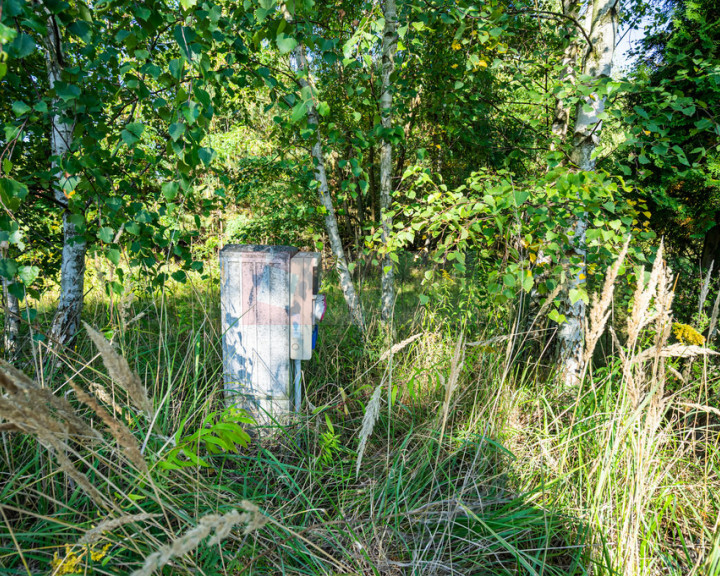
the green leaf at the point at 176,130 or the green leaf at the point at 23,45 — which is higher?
the green leaf at the point at 23,45

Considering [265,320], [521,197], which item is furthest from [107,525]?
[521,197]

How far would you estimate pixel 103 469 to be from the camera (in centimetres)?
183

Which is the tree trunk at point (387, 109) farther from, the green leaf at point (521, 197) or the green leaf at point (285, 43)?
the green leaf at point (285, 43)

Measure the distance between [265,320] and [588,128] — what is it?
2654mm

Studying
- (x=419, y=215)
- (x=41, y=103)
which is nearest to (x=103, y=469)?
(x=41, y=103)

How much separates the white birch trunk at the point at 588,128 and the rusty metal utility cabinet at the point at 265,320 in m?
1.84

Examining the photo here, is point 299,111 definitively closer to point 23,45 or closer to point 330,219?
point 23,45

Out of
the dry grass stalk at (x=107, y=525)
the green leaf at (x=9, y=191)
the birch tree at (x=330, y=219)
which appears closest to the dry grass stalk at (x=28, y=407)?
the dry grass stalk at (x=107, y=525)

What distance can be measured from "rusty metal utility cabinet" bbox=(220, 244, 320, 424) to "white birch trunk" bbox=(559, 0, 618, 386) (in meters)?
1.84

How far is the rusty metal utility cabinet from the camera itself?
2.50m

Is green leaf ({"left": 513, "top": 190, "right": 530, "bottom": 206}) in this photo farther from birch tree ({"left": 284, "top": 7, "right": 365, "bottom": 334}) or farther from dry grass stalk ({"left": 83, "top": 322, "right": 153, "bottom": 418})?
dry grass stalk ({"left": 83, "top": 322, "right": 153, "bottom": 418})

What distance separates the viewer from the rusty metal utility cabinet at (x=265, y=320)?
250cm

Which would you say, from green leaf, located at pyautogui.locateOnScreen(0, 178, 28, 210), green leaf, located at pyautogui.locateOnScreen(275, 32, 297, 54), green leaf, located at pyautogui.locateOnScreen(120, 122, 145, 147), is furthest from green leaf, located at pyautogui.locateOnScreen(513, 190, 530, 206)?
green leaf, located at pyautogui.locateOnScreen(0, 178, 28, 210)

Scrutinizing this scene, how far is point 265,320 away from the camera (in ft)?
8.43
